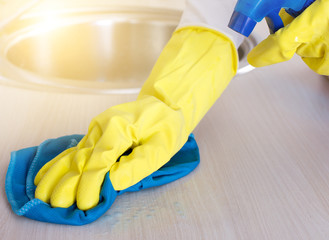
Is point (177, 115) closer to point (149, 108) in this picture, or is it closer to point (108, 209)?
point (149, 108)

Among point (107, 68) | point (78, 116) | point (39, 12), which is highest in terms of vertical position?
point (78, 116)

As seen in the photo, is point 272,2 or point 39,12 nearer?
point 272,2

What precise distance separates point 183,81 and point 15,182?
0.32 metres

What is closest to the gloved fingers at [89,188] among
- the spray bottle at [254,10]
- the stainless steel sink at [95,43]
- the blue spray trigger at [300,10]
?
the spray bottle at [254,10]

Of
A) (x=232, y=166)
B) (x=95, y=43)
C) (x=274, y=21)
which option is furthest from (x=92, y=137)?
(x=95, y=43)

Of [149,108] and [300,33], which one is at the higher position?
[300,33]

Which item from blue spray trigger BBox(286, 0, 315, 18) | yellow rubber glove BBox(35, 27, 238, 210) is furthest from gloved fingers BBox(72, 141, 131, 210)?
blue spray trigger BBox(286, 0, 315, 18)

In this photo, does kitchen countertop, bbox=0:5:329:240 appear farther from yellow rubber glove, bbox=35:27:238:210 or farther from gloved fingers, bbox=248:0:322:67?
gloved fingers, bbox=248:0:322:67

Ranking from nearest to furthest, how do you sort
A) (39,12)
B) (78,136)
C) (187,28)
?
(78,136) < (187,28) < (39,12)

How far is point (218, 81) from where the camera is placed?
0.72 metres

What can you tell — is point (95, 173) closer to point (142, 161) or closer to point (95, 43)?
point (142, 161)

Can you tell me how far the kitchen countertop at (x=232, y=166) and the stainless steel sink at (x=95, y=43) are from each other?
399mm

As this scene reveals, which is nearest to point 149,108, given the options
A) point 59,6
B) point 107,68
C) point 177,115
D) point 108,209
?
point 177,115

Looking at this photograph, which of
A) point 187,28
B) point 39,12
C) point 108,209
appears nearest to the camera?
point 108,209
